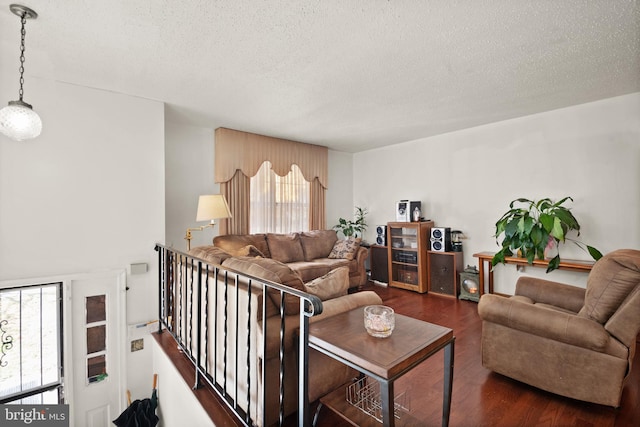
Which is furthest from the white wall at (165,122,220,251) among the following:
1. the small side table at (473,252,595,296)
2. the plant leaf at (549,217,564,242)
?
the plant leaf at (549,217,564,242)

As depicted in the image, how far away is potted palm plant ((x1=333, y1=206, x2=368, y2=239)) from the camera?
586 centimetres

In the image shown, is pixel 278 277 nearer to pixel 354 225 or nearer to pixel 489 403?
pixel 489 403

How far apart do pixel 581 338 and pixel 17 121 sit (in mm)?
3815

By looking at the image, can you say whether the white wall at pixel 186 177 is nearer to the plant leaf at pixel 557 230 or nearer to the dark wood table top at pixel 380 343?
the dark wood table top at pixel 380 343

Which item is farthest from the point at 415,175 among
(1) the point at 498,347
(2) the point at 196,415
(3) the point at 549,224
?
(2) the point at 196,415

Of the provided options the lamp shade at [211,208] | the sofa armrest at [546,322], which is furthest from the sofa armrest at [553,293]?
the lamp shade at [211,208]

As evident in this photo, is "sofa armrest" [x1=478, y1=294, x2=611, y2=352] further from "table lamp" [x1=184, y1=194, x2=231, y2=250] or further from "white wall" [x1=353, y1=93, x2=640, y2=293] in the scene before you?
"table lamp" [x1=184, y1=194, x2=231, y2=250]

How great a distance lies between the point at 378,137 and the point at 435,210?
5.24 feet

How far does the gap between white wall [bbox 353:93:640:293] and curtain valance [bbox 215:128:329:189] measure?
144 cm

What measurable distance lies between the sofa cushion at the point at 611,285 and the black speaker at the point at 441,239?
2536 millimetres

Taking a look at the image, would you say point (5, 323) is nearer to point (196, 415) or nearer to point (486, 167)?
point (196, 415)

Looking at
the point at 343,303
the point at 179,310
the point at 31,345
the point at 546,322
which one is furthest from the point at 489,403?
the point at 31,345

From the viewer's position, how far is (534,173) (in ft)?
12.9

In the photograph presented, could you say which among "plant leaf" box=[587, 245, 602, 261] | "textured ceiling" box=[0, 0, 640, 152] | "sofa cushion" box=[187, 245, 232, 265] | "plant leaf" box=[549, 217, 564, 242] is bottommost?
"plant leaf" box=[587, 245, 602, 261]
